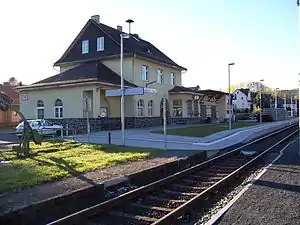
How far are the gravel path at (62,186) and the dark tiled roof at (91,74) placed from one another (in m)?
21.2

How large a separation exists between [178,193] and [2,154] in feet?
30.7

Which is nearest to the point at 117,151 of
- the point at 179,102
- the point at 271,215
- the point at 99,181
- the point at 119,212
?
the point at 99,181

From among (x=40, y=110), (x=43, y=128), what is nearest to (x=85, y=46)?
(x=40, y=110)

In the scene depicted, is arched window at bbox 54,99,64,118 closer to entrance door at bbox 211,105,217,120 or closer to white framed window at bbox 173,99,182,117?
white framed window at bbox 173,99,182,117

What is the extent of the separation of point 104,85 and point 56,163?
20486 mm

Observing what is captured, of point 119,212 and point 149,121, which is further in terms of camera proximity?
point 149,121

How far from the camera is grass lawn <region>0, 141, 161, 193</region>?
10.5 metres

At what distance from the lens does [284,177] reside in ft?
35.4

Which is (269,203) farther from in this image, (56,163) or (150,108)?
(150,108)

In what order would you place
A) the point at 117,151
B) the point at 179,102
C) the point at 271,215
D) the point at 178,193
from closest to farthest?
the point at 271,215 → the point at 178,193 → the point at 117,151 → the point at 179,102

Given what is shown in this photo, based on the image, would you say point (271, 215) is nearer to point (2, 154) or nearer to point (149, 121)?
point (2, 154)

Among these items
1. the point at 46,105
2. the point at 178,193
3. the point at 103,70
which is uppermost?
the point at 103,70

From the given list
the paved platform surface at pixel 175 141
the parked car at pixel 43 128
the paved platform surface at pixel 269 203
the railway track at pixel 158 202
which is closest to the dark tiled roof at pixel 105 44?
the parked car at pixel 43 128

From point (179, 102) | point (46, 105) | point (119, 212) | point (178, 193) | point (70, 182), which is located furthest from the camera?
point (179, 102)
